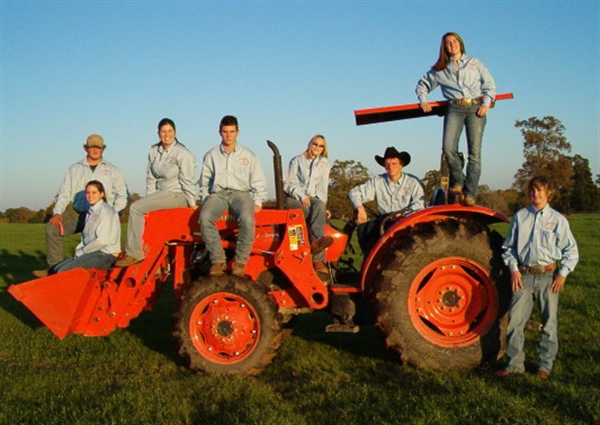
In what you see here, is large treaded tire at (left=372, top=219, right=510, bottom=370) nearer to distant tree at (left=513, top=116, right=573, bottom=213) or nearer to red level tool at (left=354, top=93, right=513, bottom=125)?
red level tool at (left=354, top=93, right=513, bottom=125)

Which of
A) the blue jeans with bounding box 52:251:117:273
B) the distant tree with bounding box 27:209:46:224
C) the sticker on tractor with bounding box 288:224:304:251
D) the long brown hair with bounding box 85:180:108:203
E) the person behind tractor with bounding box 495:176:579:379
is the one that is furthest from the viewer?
the distant tree with bounding box 27:209:46:224

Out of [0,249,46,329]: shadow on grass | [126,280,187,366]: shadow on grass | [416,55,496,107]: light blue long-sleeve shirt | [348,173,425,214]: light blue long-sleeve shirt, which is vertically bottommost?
[126,280,187,366]: shadow on grass

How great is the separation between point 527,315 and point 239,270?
2.46 meters

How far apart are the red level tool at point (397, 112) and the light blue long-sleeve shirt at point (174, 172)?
5.81 feet

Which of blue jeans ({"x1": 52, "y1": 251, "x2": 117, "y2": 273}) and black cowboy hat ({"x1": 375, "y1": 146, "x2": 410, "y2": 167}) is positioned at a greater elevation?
black cowboy hat ({"x1": 375, "y1": 146, "x2": 410, "y2": 167})

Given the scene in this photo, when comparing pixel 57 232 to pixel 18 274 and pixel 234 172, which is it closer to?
pixel 234 172

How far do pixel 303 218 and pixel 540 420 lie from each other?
2.65 meters

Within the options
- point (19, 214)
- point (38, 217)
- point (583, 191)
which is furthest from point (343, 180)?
point (583, 191)

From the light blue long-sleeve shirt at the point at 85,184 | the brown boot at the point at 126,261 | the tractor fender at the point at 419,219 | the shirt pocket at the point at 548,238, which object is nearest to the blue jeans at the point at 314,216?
the tractor fender at the point at 419,219

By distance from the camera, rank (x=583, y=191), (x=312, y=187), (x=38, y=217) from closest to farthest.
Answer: (x=312, y=187)
(x=38, y=217)
(x=583, y=191)

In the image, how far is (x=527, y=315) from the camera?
5.10 meters

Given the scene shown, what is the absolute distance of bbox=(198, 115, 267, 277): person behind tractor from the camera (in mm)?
5484

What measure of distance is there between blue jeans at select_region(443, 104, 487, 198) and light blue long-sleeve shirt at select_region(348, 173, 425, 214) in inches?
18.1

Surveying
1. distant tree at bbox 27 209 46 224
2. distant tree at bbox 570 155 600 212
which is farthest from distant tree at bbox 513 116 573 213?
distant tree at bbox 27 209 46 224
